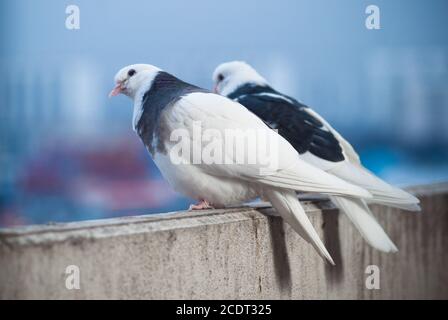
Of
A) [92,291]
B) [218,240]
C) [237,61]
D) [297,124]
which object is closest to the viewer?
[92,291]

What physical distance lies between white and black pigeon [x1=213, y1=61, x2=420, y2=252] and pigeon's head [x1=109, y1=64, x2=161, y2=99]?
54 centimetres

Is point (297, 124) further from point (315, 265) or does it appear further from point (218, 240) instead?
point (218, 240)

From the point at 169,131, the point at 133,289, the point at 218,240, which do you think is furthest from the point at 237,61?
the point at 133,289

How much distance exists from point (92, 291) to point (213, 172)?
582mm

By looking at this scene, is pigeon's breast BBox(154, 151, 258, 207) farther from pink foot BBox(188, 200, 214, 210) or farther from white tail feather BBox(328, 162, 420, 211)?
white tail feather BBox(328, 162, 420, 211)

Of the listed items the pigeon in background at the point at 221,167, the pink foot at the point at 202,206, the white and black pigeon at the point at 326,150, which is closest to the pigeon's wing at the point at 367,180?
the white and black pigeon at the point at 326,150

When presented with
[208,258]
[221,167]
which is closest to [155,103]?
[221,167]

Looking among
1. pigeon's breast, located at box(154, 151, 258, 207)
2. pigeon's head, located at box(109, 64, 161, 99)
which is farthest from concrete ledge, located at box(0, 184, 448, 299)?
pigeon's head, located at box(109, 64, 161, 99)

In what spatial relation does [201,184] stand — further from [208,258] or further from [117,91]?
[117,91]

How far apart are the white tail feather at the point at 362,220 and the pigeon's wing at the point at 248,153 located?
0.22 meters

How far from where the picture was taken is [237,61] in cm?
289

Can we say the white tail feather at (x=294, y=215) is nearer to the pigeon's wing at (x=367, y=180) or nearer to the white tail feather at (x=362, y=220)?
the white tail feather at (x=362, y=220)

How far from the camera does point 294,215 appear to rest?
2.01m
